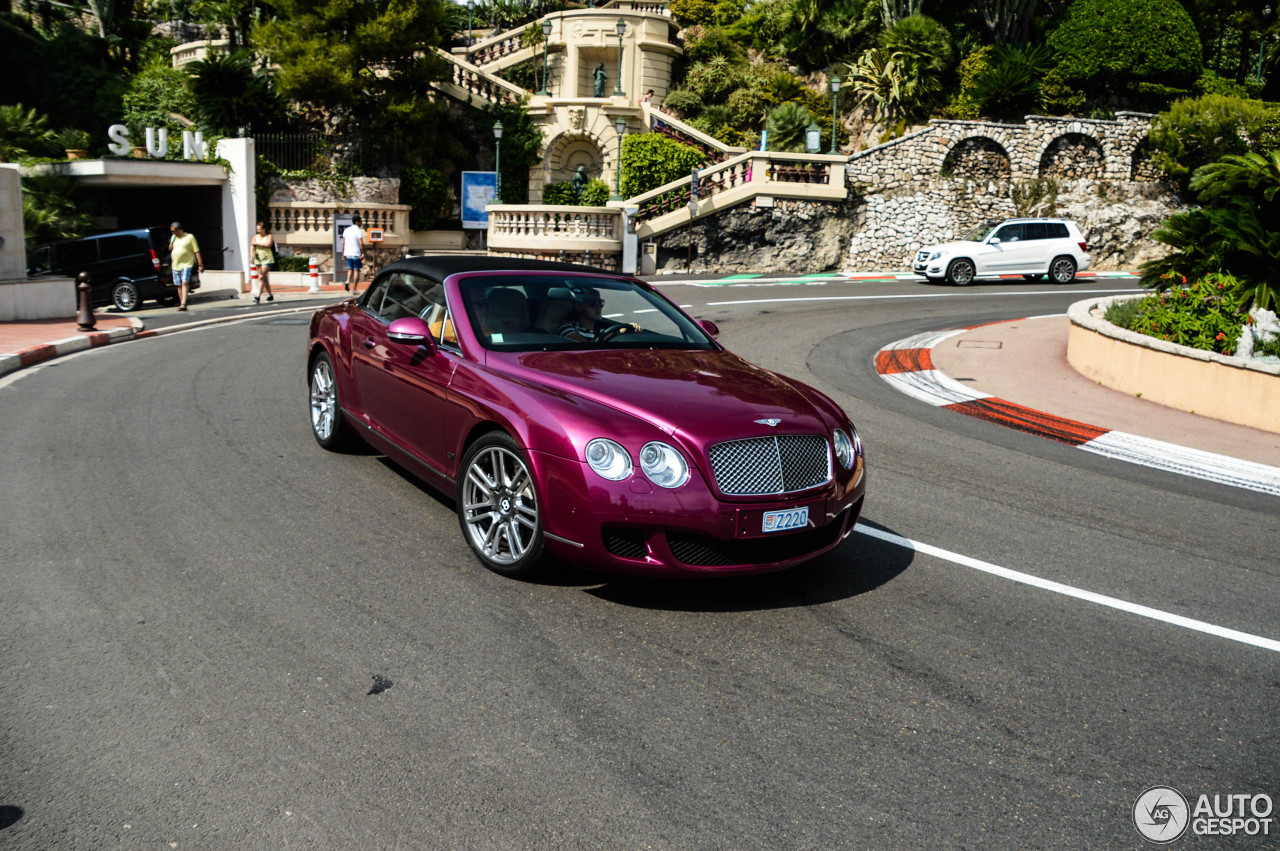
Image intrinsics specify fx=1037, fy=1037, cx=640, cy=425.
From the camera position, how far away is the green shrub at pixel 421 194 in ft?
118

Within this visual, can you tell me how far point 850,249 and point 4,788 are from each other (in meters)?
33.1

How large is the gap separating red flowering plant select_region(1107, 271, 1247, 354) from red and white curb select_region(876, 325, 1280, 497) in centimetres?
224

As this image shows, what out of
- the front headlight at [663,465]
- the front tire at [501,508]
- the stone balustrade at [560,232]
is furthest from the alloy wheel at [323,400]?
the stone balustrade at [560,232]

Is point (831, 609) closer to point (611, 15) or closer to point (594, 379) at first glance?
point (594, 379)

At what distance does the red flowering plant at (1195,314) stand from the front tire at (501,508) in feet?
31.6

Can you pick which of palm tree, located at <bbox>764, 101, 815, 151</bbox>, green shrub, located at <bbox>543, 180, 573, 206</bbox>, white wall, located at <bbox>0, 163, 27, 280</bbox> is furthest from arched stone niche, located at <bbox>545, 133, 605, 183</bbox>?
white wall, located at <bbox>0, 163, 27, 280</bbox>

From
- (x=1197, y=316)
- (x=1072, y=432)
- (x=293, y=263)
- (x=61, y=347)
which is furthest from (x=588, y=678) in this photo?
(x=293, y=263)

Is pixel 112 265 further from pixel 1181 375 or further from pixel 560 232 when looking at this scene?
pixel 1181 375

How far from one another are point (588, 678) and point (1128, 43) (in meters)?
37.4

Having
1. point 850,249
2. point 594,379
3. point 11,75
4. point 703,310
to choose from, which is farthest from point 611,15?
point 594,379

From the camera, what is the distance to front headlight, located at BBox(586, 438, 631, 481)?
5.04 meters

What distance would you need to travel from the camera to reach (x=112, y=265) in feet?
76.9

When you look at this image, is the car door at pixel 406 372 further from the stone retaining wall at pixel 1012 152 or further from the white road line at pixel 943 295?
the stone retaining wall at pixel 1012 152

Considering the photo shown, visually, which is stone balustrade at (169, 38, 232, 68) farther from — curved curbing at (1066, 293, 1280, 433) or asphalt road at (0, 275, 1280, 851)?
asphalt road at (0, 275, 1280, 851)
